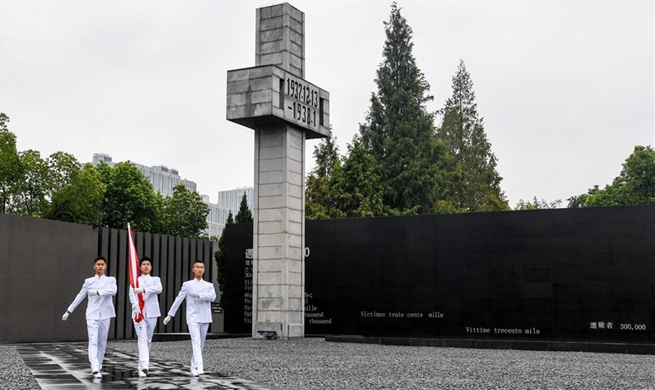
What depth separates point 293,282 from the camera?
2616 cm

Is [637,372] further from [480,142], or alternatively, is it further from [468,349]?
[480,142]

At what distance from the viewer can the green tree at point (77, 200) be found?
58.7m

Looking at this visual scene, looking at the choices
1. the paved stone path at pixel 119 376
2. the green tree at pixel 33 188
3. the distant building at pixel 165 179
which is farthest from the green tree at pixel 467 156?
the distant building at pixel 165 179

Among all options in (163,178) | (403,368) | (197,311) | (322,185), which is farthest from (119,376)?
(163,178)

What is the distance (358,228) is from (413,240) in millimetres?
2191

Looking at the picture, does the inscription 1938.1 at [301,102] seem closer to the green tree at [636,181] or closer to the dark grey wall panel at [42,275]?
the dark grey wall panel at [42,275]

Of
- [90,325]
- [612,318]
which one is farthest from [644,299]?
[90,325]

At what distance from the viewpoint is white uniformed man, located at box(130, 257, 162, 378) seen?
41.8 ft

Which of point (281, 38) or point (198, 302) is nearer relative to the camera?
point (198, 302)

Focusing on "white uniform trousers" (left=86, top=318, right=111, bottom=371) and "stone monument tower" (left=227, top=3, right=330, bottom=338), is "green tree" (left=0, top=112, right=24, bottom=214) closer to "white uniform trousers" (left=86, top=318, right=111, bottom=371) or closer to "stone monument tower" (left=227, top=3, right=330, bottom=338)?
"stone monument tower" (left=227, top=3, right=330, bottom=338)

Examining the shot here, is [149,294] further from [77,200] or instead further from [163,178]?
[163,178]

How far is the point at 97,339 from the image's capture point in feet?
42.9

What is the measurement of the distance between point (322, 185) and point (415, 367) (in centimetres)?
4303

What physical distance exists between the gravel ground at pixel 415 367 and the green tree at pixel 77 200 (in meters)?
40.3
